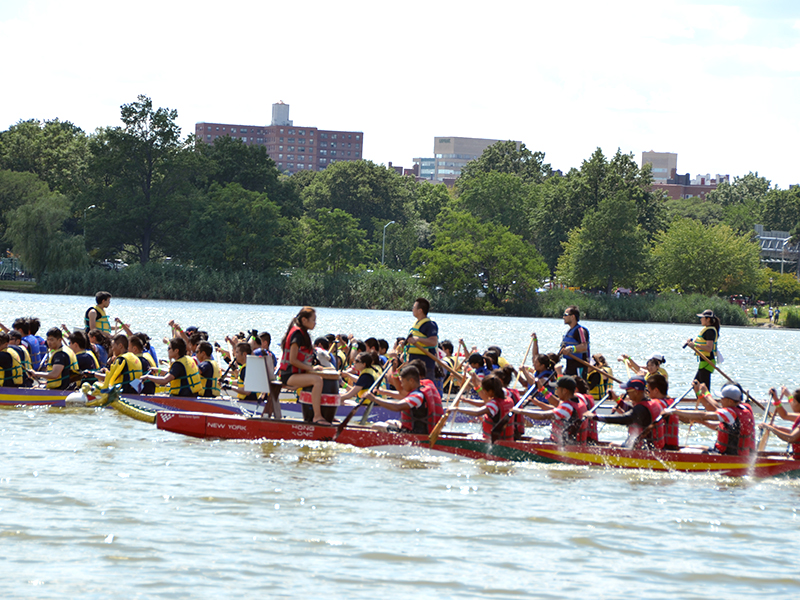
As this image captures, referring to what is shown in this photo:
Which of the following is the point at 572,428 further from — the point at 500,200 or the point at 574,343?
the point at 500,200

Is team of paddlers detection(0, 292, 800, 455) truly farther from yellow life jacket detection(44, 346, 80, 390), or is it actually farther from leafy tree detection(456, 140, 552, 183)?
leafy tree detection(456, 140, 552, 183)

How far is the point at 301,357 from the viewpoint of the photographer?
12.6m

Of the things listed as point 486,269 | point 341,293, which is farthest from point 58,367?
point 486,269

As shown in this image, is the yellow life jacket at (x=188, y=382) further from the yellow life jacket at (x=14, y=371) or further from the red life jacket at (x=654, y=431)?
the red life jacket at (x=654, y=431)

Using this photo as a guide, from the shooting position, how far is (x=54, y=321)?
39.2 meters

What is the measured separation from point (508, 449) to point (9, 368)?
843cm

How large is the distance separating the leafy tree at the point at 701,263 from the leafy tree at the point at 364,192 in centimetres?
3155

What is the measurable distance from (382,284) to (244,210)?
12.9 metres

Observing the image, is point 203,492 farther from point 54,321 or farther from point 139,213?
point 139,213

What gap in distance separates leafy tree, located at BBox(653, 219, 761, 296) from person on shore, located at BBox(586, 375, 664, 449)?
234ft

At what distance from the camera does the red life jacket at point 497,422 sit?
12.5 meters

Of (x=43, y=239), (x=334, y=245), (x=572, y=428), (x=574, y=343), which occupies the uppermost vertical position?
(x=334, y=245)

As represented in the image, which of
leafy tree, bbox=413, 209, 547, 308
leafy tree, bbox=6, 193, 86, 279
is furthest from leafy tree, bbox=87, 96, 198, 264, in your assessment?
leafy tree, bbox=413, 209, 547, 308

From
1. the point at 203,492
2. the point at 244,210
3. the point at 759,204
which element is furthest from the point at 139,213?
the point at 759,204
